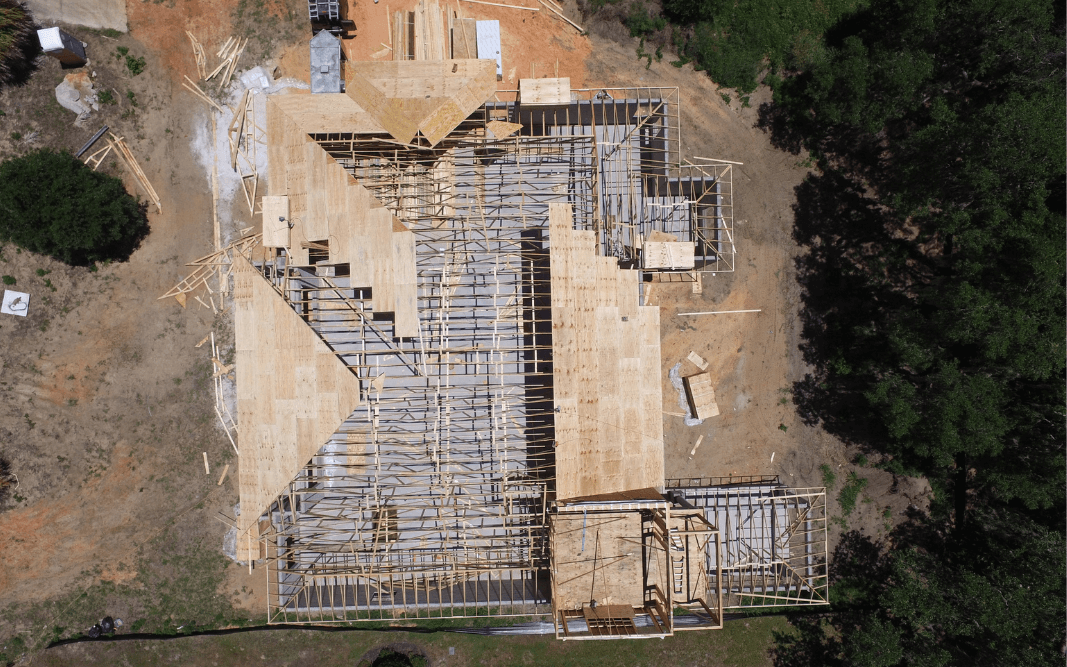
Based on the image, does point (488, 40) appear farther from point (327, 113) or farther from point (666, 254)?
point (666, 254)

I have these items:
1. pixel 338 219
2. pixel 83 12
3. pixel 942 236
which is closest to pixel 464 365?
pixel 338 219

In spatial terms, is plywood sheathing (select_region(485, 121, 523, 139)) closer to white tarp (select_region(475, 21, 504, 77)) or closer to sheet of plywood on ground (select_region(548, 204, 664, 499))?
white tarp (select_region(475, 21, 504, 77))

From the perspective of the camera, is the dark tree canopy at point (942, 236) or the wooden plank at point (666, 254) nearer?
the dark tree canopy at point (942, 236)

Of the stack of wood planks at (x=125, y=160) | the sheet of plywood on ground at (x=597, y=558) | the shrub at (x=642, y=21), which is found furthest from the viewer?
the shrub at (x=642, y=21)

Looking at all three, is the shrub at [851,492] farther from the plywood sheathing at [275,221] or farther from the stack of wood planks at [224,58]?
the stack of wood planks at [224,58]

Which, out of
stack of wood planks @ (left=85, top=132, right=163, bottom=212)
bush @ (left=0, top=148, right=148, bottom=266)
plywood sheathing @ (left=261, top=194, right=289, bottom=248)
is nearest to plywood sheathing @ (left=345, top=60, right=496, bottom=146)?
plywood sheathing @ (left=261, top=194, right=289, bottom=248)

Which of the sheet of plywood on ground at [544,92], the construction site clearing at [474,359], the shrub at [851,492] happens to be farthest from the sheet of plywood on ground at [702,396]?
the sheet of plywood on ground at [544,92]

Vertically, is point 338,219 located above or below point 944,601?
above
